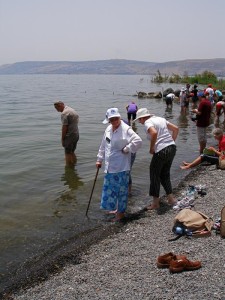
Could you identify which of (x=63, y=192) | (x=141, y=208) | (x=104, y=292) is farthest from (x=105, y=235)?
(x=63, y=192)

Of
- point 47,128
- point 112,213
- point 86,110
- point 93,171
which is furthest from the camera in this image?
point 86,110

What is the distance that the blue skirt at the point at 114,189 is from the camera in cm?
715

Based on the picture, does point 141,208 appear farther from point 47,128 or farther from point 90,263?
point 47,128

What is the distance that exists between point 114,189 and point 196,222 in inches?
69.4

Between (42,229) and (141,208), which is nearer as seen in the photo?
(42,229)

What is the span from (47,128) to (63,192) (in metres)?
12.1

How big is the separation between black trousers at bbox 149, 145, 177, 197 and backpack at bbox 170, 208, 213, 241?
1343mm

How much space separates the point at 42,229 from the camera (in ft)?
25.9

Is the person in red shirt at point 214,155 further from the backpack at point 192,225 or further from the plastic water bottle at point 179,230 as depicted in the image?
the plastic water bottle at point 179,230

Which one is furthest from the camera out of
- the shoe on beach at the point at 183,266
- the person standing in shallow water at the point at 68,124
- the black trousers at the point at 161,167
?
the person standing in shallow water at the point at 68,124

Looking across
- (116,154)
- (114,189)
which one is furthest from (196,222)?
(116,154)

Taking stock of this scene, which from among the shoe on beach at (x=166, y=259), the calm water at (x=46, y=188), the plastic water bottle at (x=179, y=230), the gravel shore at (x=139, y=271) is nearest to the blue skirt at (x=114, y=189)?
the gravel shore at (x=139, y=271)

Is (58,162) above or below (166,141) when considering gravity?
below

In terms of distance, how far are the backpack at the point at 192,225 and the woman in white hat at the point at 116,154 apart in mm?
1376
